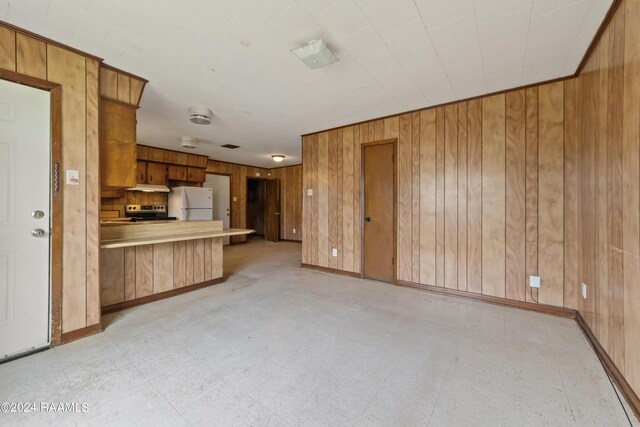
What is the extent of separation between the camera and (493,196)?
123 inches

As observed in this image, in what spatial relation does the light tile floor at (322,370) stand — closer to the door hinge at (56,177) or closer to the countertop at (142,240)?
the countertop at (142,240)

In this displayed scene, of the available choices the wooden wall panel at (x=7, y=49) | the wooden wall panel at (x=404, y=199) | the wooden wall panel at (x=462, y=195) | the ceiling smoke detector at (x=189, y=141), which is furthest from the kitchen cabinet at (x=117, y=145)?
the wooden wall panel at (x=462, y=195)

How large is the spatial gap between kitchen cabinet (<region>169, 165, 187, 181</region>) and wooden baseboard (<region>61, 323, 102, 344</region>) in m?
4.63

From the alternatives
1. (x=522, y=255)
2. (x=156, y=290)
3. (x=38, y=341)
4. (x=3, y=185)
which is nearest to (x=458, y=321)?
(x=522, y=255)

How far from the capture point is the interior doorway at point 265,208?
874 centimetres

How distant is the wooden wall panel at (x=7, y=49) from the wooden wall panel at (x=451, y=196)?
422cm

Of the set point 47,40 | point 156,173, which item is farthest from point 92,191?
point 156,173

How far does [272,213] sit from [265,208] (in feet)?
1.30

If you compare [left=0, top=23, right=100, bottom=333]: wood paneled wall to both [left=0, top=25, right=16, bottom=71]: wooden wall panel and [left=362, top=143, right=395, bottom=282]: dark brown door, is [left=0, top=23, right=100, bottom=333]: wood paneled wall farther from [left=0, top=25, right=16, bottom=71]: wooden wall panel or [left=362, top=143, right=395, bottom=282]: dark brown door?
[left=362, top=143, right=395, bottom=282]: dark brown door

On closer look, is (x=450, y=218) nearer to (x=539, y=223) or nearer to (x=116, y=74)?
(x=539, y=223)

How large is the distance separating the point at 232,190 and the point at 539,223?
23.6ft

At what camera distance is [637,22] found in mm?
1501

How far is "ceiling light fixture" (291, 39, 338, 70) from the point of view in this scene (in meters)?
2.12

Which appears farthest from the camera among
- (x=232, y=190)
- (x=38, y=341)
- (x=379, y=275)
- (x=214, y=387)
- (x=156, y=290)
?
(x=232, y=190)
